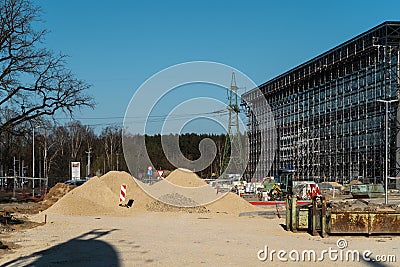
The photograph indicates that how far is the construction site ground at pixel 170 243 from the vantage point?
11.6 metres

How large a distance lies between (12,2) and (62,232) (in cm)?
2012

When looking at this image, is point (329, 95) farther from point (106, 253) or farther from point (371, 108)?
point (106, 253)

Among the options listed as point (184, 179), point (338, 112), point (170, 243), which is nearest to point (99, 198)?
point (184, 179)

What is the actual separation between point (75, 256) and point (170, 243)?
3.33 metres

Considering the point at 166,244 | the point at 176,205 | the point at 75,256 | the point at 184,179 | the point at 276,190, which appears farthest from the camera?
the point at 276,190

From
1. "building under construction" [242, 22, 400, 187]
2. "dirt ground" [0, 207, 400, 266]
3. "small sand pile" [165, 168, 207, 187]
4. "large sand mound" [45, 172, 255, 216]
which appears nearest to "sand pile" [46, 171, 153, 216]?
"large sand mound" [45, 172, 255, 216]

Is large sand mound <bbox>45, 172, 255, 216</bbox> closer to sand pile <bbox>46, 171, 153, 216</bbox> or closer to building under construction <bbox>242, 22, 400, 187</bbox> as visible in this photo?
sand pile <bbox>46, 171, 153, 216</bbox>

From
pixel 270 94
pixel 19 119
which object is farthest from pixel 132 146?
pixel 270 94

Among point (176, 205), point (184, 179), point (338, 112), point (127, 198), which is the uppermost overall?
point (338, 112)

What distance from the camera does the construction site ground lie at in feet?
38.0

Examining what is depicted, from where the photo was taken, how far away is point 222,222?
73.6 feet

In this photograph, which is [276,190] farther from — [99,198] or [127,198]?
[99,198]

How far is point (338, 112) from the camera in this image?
59.3 m

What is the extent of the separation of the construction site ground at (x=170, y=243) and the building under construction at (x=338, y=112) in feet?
104
